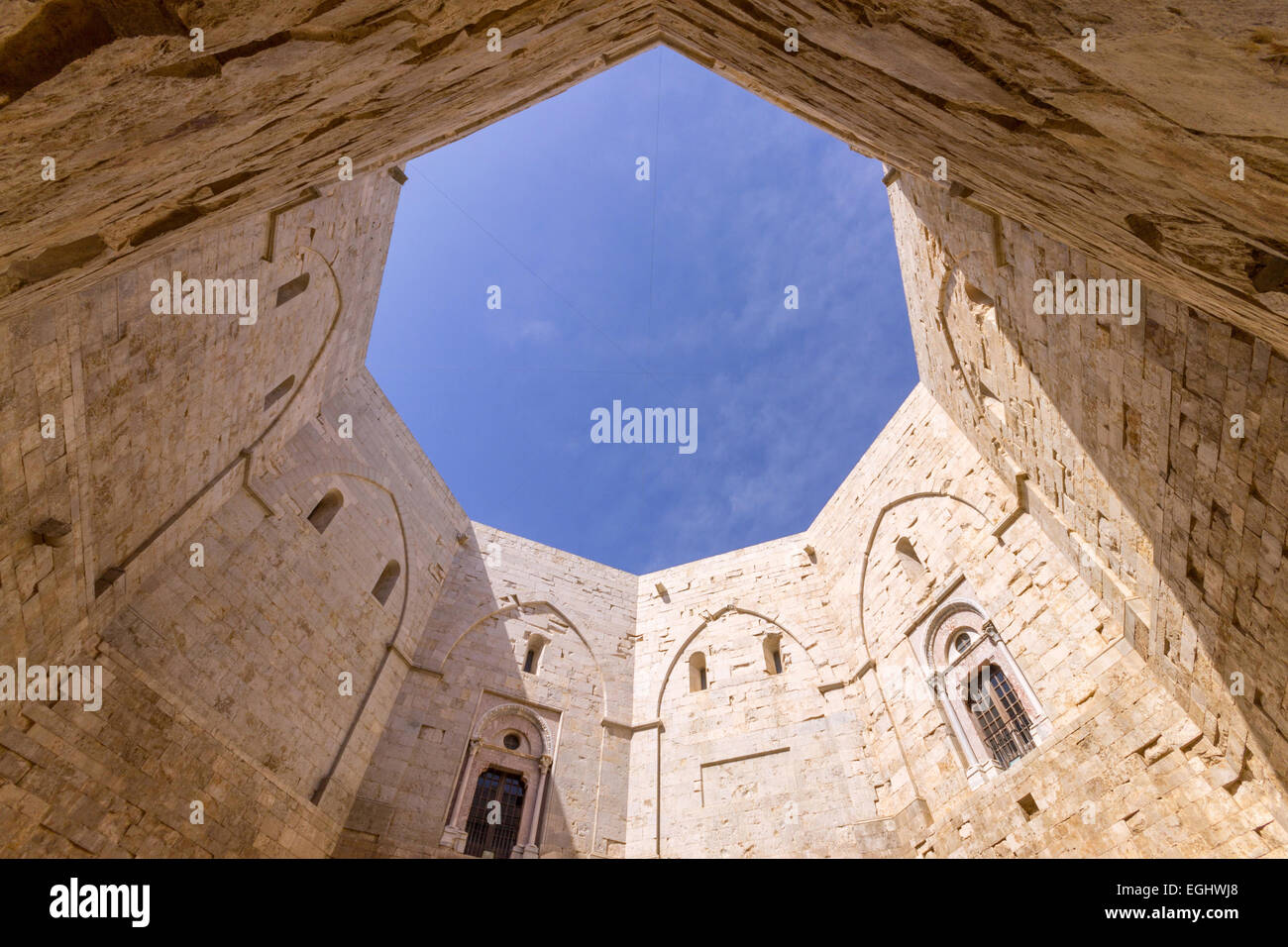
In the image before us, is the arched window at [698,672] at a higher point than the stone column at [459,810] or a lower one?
higher

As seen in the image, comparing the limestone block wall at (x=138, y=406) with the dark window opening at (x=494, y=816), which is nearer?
the limestone block wall at (x=138, y=406)

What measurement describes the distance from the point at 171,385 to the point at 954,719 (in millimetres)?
10838

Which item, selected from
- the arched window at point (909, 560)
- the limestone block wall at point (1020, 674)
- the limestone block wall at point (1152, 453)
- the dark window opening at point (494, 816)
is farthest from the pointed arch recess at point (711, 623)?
the limestone block wall at point (1152, 453)

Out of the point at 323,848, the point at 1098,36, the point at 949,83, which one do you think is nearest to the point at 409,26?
the point at 949,83

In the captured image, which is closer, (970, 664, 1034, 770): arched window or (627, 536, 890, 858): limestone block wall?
(970, 664, 1034, 770): arched window

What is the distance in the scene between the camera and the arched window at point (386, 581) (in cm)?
1226

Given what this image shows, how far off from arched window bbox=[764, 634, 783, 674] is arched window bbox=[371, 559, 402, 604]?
7086 mm

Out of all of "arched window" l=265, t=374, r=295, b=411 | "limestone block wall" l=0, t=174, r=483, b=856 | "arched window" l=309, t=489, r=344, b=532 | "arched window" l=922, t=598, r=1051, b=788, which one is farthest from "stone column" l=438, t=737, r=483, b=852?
"arched window" l=922, t=598, r=1051, b=788

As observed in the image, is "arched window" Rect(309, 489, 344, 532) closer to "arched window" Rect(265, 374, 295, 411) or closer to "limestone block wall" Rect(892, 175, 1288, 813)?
"arched window" Rect(265, 374, 295, 411)

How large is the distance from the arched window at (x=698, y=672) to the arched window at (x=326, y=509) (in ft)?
23.9

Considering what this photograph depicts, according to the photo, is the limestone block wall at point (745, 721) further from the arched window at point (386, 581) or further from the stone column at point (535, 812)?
the arched window at point (386, 581)

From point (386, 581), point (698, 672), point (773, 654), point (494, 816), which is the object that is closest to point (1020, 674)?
point (773, 654)

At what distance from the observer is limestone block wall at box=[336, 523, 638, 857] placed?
36.0 ft
